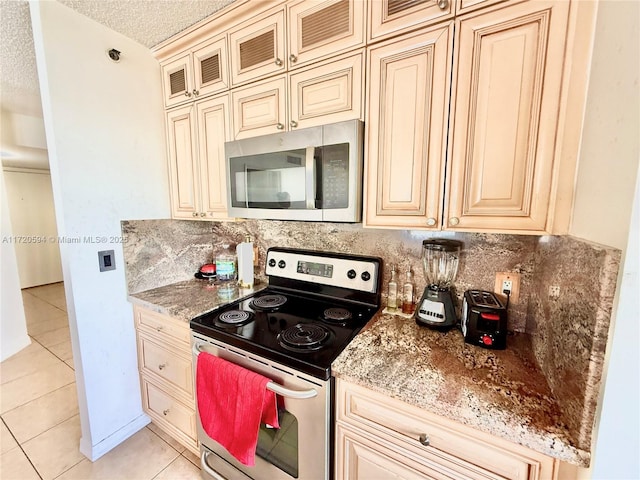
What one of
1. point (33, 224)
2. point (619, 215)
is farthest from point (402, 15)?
point (33, 224)

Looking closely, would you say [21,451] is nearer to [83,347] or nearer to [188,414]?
[83,347]

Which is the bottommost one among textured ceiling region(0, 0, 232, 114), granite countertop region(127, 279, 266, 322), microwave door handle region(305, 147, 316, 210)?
granite countertop region(127, 279, 266, 322)

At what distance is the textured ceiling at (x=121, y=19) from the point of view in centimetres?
127

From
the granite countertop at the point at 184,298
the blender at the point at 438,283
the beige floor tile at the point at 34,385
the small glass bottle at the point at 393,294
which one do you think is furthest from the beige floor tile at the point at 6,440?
the blender at the point at 438,283

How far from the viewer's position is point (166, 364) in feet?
4.99

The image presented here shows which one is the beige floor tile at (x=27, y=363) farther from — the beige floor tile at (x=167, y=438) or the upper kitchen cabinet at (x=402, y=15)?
the upper kitchen cabinet at (x=402, y=15)

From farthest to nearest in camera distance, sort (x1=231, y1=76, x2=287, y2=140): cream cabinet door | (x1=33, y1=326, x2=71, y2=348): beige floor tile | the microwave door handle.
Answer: (x1=33, y1=326, x2=71, y2=348): beige floor tile
(x1=231, y1=76, x2=287, y2=140): cream cabinet door
the microwave door handle

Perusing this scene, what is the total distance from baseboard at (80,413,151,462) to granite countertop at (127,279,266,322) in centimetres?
83

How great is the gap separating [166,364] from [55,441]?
3.24ft

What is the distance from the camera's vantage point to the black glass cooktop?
0.99m

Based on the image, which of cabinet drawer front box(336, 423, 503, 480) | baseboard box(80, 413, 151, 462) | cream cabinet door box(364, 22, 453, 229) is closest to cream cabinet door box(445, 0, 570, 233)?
cream cabinet door box(364, 22, 453, 229)

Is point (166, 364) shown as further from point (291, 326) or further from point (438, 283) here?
point (438, 283)

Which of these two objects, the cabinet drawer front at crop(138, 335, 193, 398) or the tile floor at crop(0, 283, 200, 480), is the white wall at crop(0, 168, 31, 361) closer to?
the tile floor at crop(0, 283, 200, 480)

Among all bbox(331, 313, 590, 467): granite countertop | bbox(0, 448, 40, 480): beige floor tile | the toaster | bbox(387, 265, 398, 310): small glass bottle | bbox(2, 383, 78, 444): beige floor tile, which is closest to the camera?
bbox(331, 313, 590, 467): granite countertop
